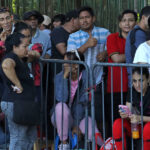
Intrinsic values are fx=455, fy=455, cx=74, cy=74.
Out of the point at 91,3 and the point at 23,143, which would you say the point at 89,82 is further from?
the point at 91,3

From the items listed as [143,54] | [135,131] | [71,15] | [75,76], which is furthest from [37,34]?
[135,131]

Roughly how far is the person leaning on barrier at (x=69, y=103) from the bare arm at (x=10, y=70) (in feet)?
2.10

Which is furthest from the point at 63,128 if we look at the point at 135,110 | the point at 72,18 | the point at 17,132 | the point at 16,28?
the point at 72,18

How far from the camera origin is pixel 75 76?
18.7ft

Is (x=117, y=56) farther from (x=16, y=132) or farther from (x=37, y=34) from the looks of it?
(x=16, y=132)

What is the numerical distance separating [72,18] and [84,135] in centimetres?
205

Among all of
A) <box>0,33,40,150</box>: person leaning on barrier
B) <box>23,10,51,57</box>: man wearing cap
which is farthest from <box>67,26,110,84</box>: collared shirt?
<box>0,33,40,150</box>: person leaning on barrier

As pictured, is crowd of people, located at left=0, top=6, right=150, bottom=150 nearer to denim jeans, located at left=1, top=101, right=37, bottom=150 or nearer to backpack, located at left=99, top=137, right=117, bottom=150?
denim jeans, located at left=1, top=101, right=37, bottom=150

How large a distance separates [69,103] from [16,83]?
0.81m

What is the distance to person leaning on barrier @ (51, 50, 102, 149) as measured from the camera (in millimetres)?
5629

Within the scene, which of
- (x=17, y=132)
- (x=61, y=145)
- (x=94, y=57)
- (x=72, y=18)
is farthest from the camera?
(x=72, y=18)

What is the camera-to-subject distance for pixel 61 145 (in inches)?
229

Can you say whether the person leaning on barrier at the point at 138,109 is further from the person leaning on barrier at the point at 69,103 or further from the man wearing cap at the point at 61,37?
the man wearing cap at the point at 61,37

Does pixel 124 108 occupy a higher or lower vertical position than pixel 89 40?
lower
